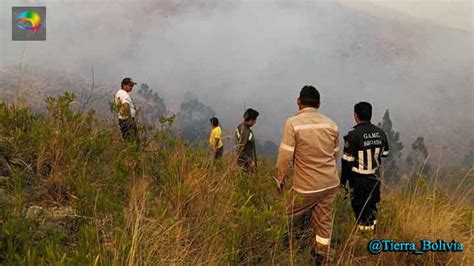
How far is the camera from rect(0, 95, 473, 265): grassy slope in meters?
2.69

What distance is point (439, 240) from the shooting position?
4.01 metres

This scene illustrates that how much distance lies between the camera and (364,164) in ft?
14.6

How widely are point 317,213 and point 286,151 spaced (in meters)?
0.72

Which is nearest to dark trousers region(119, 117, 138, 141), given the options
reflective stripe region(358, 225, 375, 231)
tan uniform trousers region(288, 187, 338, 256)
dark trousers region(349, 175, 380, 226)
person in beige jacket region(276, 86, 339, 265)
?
person in beige jacket region(276, 86, 339, 265)

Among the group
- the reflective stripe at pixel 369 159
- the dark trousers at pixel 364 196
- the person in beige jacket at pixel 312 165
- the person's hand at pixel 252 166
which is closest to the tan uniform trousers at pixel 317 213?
the person in beige jacket at pixel 312 165

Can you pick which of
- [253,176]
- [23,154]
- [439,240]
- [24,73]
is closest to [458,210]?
[439,240]

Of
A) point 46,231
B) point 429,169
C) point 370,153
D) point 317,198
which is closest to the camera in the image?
point 46,231

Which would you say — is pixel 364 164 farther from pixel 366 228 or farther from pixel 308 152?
pixel 308 152

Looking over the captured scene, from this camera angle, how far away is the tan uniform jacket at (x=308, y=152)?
387 centimetres

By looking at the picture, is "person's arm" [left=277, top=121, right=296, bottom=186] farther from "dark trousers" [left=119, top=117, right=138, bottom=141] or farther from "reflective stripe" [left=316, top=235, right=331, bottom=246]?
"dark trousers" [left=119, top=117, right=138, bottom=141]

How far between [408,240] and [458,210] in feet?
4.16

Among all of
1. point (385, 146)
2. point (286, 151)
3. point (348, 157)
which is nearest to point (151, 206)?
point (286, 151)

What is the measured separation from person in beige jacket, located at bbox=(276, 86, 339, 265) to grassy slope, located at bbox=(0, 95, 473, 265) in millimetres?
240

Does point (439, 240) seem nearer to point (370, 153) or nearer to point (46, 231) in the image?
point (370, 153)
